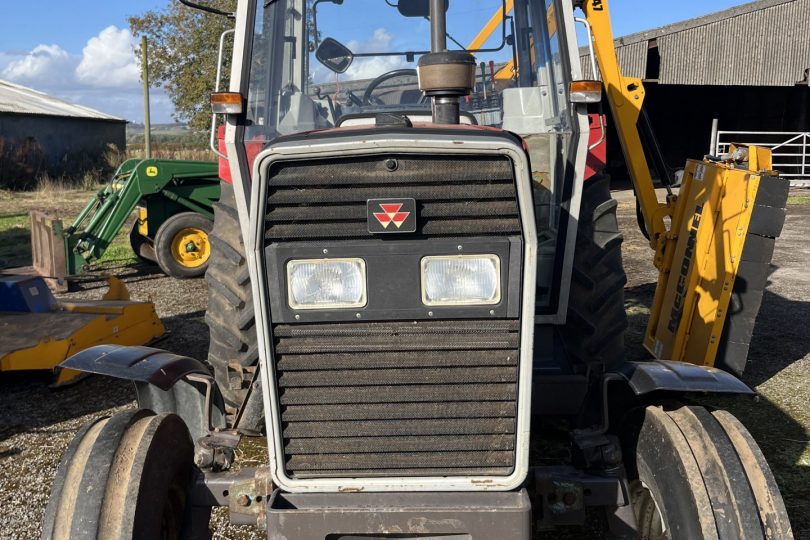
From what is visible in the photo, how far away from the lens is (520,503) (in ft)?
7.39

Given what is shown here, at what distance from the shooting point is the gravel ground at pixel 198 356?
3.65 m

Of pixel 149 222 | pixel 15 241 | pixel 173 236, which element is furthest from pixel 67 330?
pixel 15 241

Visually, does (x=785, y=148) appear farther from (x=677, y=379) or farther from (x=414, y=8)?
(x=677, y=379)

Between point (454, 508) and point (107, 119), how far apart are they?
31275 millimetres

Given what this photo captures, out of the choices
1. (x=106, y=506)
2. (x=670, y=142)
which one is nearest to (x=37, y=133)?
(x=670, y=142)

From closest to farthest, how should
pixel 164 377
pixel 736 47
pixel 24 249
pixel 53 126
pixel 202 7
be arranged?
pixel 164 377 < pixel 202 7 < pixel 24 249 < pixel 736 47 < pixel 53 126

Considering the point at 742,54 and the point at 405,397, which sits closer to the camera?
the point at 405,397

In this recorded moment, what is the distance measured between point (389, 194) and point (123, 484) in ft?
3.95

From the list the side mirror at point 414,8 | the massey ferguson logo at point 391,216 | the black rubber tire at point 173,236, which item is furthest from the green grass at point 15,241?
the massey ferguson logo at point 391,216

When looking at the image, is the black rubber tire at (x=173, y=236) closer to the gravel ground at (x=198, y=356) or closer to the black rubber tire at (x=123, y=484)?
the gravel ground at (x=198, y=356)

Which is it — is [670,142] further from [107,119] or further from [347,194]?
[347,194]

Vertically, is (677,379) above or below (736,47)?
below

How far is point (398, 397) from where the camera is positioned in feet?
7.55

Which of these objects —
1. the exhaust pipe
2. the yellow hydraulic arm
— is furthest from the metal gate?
the exhaust pipe
